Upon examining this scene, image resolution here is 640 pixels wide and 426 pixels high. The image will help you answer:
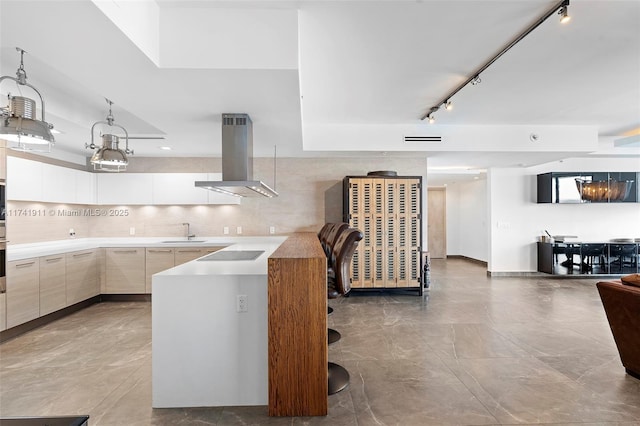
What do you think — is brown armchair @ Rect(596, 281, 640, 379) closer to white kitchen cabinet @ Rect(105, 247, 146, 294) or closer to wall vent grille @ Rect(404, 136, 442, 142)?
wall vent grille @ Rect(404, 136, 442, 142)

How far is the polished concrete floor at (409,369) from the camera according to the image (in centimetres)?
219

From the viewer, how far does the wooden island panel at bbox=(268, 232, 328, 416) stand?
2.16 metres

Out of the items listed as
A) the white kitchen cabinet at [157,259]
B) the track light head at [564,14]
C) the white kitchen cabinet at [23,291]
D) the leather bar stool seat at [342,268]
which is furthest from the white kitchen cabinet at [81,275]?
the track light head at [564,14]

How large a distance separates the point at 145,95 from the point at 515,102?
4.13 metres

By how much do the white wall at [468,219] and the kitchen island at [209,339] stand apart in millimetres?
7683

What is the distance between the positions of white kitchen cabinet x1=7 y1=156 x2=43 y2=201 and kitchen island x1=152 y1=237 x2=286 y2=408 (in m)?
3.23

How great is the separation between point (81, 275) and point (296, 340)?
401 centimetres

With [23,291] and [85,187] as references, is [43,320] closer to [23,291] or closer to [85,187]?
[23,291]

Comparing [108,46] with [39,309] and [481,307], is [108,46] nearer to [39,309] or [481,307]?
[39,309]

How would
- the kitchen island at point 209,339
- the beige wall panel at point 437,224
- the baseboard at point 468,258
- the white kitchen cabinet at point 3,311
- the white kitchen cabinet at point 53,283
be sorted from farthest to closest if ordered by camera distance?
the beige wall panel at point 437,224
the baseboard at point 468,258
the white kitchen cabinet at point 53,283
the white kitchen cabinet at point 3,311
the kitchen island at point 209,339

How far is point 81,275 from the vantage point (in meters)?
4.58

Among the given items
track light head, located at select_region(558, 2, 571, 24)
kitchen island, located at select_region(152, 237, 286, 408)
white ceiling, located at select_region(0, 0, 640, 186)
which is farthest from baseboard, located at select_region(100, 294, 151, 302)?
track light head, located at select_region(558, 2, 571, 24)

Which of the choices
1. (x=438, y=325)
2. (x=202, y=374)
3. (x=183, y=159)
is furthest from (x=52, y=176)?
(x=438, y=325)

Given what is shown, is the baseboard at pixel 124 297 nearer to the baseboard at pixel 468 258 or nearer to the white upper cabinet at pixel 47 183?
the white upper cabinet at pixel 47 183
